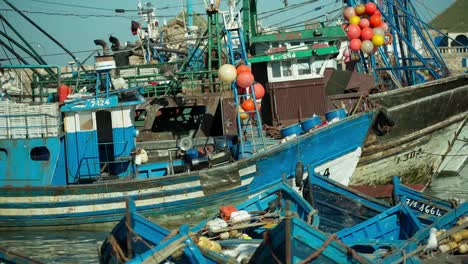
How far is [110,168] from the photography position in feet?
49.6

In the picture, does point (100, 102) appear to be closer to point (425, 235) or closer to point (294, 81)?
point (294, 81)

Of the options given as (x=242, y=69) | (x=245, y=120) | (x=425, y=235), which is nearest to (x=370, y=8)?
(x=245, y=120)

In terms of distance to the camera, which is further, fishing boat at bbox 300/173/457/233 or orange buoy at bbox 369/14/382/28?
orange buoy at bbox 369/14/382/28

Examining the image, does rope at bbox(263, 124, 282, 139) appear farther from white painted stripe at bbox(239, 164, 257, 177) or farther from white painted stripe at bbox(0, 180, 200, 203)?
white painted stripe at bbox(0, 180, 200, 203)

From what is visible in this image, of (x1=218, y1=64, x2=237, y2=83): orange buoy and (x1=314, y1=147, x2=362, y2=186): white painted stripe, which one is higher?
(x1=218, y1=64, x2=237, y2=83): orange buoy

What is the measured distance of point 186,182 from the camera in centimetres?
1396

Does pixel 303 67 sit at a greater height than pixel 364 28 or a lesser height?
lesser

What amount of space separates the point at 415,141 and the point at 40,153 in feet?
30.2

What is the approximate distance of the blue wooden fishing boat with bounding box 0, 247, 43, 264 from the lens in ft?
29.4

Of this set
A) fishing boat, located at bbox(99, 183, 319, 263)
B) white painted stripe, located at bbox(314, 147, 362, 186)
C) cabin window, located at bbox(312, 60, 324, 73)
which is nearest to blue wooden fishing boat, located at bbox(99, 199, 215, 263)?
fishing boat, located at bbox(99, 183, 319, 263)

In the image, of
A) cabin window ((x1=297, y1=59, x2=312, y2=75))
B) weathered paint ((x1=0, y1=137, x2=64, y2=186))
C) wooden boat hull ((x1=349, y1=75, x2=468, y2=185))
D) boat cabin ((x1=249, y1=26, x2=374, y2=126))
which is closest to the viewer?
weathered paint ((x1=0, y1=137, x2=64, y2=186))

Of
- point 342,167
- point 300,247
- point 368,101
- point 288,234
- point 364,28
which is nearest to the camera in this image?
point 288,234

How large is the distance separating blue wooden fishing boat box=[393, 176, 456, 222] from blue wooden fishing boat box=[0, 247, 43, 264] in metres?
6.33

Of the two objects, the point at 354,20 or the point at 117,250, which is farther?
the point at 354,20
